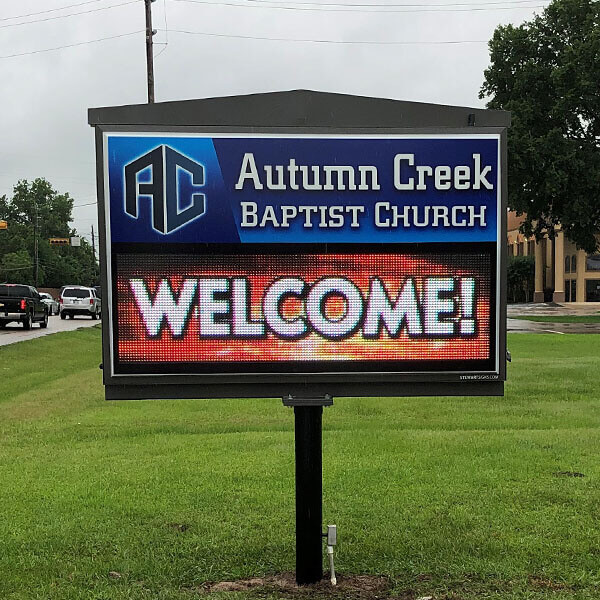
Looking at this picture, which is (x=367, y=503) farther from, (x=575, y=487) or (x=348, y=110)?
(x=348, y=110)

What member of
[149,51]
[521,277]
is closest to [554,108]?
[149,51]

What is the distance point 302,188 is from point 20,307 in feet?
96.3

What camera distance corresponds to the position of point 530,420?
9.95 m

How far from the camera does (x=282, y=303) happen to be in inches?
172

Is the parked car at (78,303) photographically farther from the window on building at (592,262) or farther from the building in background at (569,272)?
the window on building at (592,262)

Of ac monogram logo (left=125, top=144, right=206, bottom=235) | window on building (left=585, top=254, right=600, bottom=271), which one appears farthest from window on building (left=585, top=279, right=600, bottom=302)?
ac monogram logo (left=125, top=144, right=206, bottom=235)

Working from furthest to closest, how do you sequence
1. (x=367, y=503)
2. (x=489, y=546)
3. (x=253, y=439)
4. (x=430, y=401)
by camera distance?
1. (x=430, y=401)
2. (x=253, y=439)
3. (x=367, y=503)
4. (x=489, y=546)

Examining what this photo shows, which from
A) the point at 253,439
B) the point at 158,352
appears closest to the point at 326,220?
the point at 158,352

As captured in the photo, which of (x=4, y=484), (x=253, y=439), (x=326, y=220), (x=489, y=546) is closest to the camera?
(x=326, y=220)

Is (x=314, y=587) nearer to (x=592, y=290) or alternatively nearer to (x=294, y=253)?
(x=294, y=253)

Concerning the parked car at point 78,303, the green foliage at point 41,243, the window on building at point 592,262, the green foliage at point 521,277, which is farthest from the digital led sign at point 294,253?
the green foliage at point 41,243

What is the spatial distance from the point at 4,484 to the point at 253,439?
2723 mm

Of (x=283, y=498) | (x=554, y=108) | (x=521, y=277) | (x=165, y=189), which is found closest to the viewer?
(x=165, y=189)

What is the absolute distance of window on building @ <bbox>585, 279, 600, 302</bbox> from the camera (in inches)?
2800
